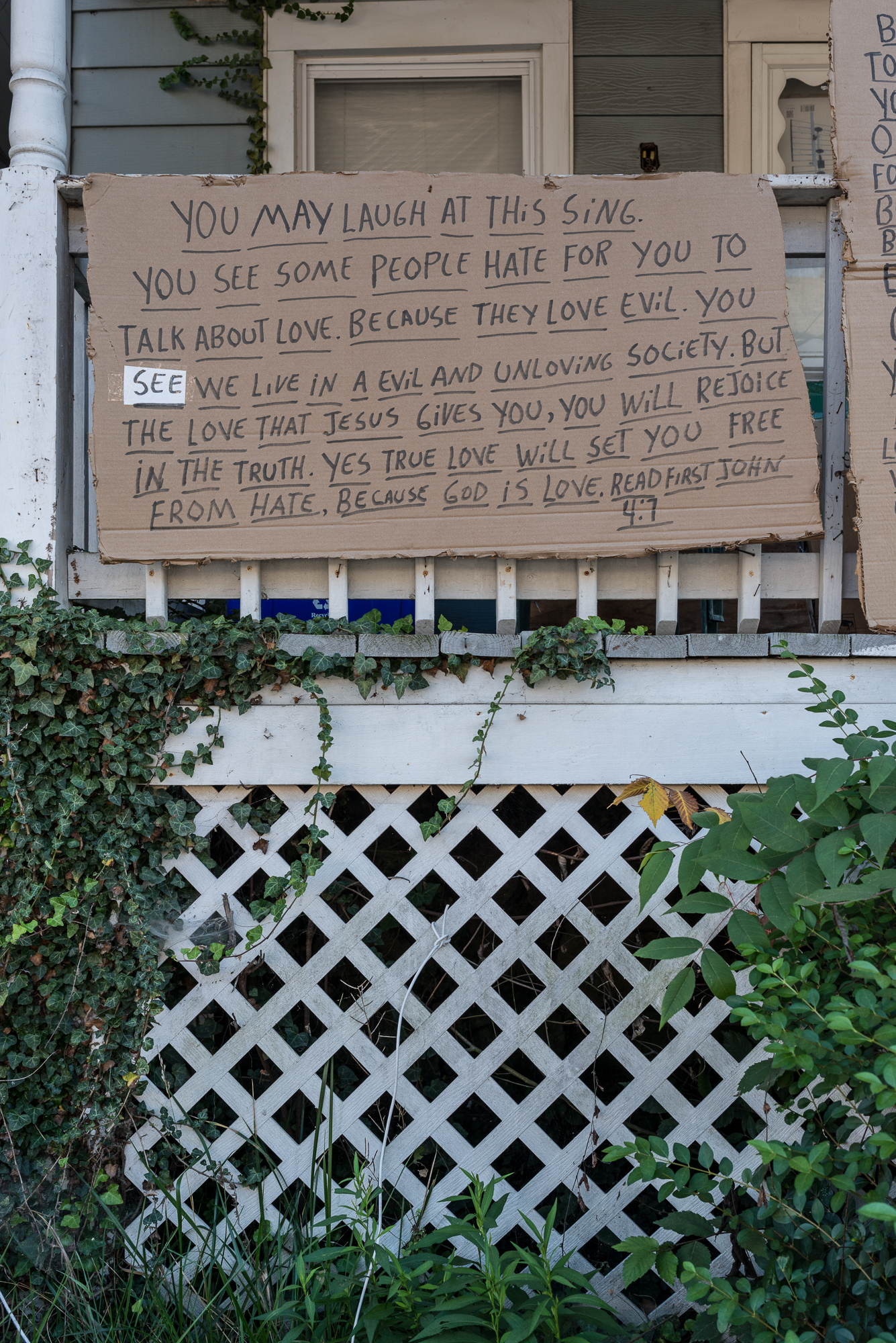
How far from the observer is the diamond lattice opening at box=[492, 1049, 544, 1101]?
7.45 feet

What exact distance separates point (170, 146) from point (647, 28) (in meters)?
1.83

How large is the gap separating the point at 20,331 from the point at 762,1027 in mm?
1957

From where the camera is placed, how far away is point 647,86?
3297 millimetres

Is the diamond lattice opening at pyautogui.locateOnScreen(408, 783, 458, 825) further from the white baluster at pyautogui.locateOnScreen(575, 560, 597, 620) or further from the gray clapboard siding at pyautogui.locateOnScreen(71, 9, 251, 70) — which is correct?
the gray clapboard siding at pyautogui.locateOnScreen(71, 9, 251, 70)

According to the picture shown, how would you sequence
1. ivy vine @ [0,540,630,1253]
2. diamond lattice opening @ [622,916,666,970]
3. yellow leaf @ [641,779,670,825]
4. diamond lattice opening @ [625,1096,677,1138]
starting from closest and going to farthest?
yellow leaf @ [641,779,670,825], ivy vine @ [0,540,630,1253], diamond lattice opening @ [625,1096,677,1138], diamond lattice opening @ [622,916,666,970]

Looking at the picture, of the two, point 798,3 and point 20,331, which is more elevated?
point 798,3

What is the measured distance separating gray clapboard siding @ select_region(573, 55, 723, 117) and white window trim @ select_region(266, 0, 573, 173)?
81 millimetres

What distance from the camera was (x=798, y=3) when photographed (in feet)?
10.7

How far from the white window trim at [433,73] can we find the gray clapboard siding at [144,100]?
0.23 metres

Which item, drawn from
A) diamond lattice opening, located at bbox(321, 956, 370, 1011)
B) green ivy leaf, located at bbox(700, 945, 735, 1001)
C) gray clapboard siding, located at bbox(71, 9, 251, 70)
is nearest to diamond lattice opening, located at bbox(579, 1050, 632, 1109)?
diamond lattice opening, located at bbox(321, 956, 370, 1011)

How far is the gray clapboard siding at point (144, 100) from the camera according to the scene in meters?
3.29

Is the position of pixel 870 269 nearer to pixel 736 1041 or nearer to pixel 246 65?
pixel 736 1041

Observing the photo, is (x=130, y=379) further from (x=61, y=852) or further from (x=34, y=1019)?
(x=34, y=1019)

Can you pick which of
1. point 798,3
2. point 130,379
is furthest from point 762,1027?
point 798,3
